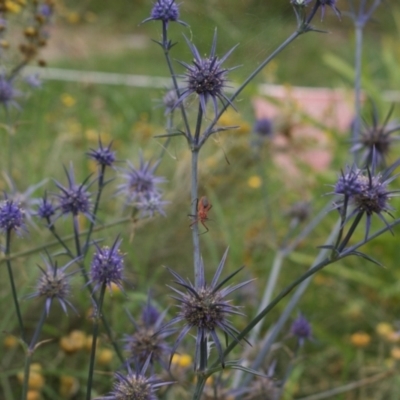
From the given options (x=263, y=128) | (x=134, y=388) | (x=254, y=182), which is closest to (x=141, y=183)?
(x=134, y=388)

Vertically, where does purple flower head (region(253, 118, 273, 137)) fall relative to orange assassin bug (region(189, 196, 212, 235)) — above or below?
above

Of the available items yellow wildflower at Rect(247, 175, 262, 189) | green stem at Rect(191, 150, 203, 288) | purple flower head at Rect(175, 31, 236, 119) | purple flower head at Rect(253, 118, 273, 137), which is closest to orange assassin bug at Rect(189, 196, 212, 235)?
green stem at Rect(191, 150, 203, 288)

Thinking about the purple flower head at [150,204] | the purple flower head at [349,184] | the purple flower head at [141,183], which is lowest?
the purple flower head at [349,184]

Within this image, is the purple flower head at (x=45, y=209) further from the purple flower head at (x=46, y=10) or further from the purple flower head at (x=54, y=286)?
the purple flower head at (x=46, y=10)

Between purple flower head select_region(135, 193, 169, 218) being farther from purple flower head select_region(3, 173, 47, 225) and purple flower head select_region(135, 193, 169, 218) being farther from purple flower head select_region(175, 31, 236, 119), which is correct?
purple flower head select_region(175, 31, 236, 119)

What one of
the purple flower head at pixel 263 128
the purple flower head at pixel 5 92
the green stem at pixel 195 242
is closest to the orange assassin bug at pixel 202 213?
the green stem at pixel 195 242

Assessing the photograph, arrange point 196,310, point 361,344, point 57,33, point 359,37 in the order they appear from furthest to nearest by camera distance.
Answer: point 57,33
point 361,344
point 359,37
point 196,310

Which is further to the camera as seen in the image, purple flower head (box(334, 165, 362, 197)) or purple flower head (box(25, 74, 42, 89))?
purple flower head (box(25, 74, 42, 89))

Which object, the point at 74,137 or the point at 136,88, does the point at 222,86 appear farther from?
the point at 136,88

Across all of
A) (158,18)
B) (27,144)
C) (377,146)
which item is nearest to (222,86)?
(158,18)

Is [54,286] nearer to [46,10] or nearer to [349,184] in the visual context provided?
[349,184]

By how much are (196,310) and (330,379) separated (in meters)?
1.29

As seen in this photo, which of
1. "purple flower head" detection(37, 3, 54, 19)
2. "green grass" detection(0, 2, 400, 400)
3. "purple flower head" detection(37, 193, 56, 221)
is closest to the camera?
"purple flower head" detection(37, 193, 56, 221)

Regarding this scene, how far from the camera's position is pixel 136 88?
434 cm
